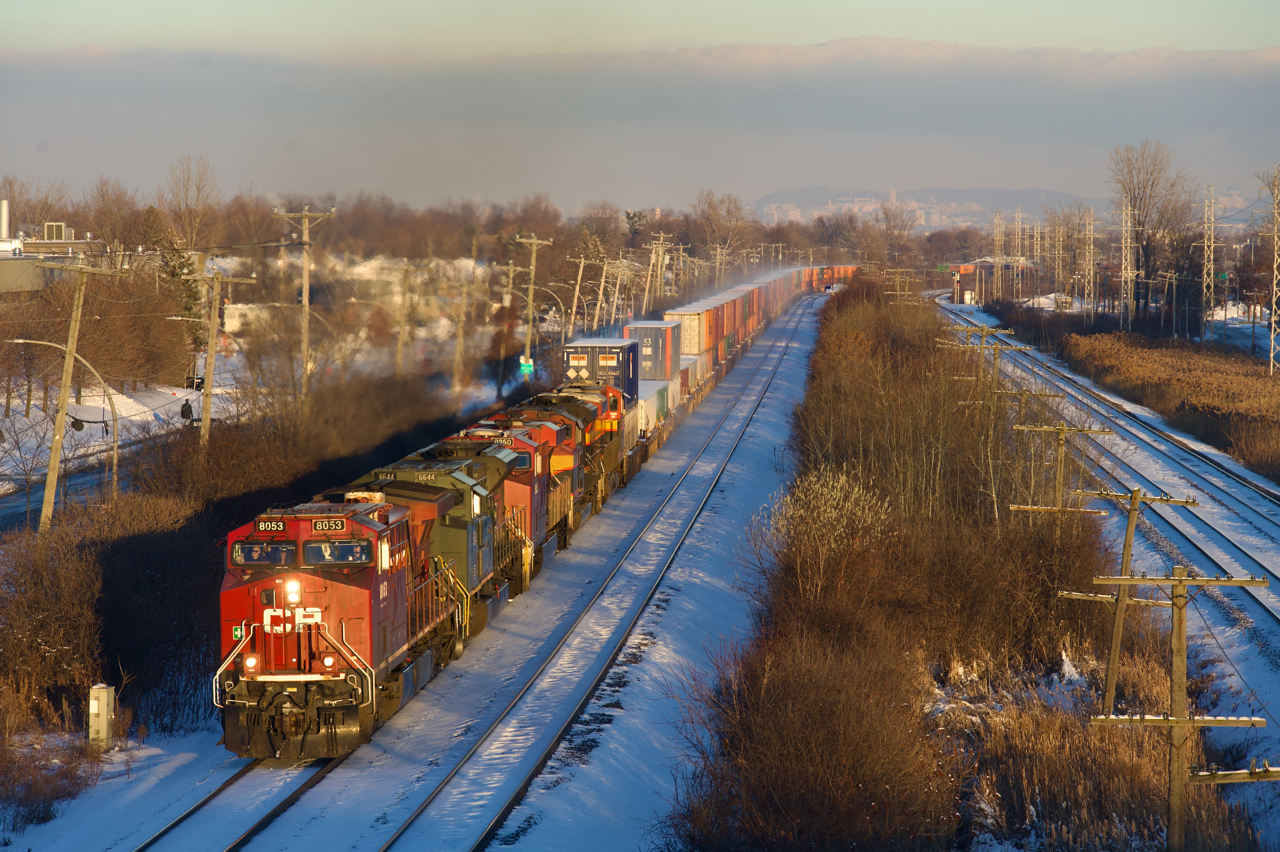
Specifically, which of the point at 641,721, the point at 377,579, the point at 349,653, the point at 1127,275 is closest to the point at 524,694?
the point at 641,721

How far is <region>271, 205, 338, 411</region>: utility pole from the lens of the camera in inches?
1078

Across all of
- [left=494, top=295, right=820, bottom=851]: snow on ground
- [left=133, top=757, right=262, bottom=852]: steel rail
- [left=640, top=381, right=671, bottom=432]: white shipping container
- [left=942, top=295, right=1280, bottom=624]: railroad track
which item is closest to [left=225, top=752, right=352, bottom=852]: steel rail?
[left=133, top=757, right=262, bottom=852]: steel rail

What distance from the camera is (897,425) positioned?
97.0ft

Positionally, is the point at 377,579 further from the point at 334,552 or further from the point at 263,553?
the point at 263,553

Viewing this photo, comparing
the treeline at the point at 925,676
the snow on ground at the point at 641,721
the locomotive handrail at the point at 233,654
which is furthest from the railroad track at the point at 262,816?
the treeline at the point at 925,676

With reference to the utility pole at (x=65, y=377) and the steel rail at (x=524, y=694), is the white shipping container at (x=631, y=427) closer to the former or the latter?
the steel rail at (x=524, y=694)

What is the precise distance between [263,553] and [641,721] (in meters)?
6.77

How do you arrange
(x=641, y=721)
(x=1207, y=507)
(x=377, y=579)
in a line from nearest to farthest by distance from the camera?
(x=377, y=579) < (x=641, y=721) < (x=1207, y=507)

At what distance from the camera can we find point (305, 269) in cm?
2783

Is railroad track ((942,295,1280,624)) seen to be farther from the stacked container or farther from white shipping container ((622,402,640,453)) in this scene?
the stacked container

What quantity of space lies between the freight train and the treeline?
4.88 metres

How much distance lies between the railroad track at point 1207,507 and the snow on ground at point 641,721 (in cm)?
995

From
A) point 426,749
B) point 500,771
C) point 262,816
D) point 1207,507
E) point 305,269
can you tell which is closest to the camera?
point 262,816

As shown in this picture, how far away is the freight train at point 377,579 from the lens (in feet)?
48.4
